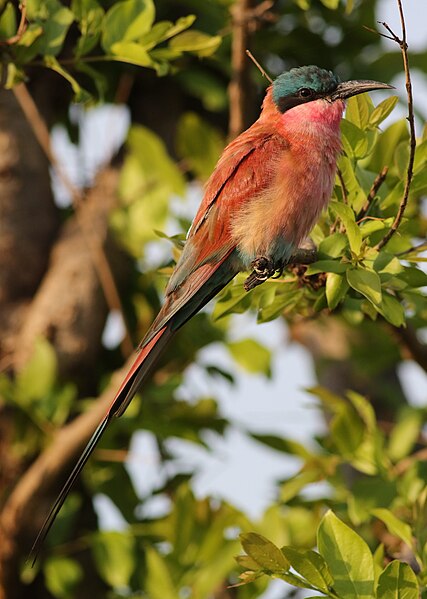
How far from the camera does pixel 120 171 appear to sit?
4117 millimetres

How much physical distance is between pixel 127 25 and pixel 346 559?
144 centimetres

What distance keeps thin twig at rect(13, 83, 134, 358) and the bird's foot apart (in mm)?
1265

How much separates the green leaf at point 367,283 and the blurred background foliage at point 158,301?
0.23m

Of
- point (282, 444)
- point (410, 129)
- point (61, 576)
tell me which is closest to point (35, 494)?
point (61, 576)

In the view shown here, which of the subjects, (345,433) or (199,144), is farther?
(199,144)

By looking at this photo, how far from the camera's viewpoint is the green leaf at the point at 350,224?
2.12 m

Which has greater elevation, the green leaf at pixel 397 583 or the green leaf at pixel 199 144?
the green leaf at pixel 199 144

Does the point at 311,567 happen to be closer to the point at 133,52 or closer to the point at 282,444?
the point at 133,52

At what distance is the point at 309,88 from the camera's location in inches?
109

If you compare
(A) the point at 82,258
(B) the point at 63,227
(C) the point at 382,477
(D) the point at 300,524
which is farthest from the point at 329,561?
(B) the point at 63,227

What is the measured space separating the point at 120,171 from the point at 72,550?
1.44 metres

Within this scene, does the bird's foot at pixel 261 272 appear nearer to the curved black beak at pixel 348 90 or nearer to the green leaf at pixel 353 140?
the green leaf at pixel 353 140

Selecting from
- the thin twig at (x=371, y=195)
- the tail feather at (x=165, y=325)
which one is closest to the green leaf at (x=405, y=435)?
the tail feather at (x=165, y=325)

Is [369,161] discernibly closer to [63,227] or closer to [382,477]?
[382,477]
